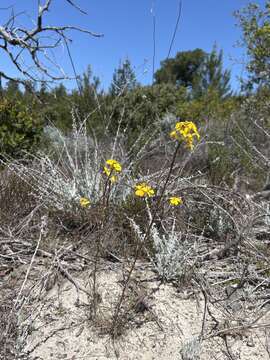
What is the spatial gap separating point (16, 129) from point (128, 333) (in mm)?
3419

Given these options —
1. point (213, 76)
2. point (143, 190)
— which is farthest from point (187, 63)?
point (143, 190)

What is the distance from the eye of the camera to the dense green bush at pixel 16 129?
4.58 m

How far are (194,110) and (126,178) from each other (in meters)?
5.56

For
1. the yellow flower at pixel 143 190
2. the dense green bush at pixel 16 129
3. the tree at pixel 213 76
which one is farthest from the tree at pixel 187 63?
the yellow flower at pixel 143 190

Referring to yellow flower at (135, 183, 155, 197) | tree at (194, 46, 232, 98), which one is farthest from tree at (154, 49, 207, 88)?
yellow flower at (135, 183, 155, 197)

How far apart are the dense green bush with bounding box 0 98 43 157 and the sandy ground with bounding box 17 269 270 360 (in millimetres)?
2705

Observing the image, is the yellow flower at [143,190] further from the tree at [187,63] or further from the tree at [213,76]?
the tree at [187,63]

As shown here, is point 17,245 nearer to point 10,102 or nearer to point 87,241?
point 87,241

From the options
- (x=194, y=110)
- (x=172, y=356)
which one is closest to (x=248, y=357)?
(x=172, y=356)

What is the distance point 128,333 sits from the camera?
2.00 metres

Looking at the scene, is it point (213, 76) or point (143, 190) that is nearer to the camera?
point (143, 190)

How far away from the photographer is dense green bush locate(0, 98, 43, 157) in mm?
4582

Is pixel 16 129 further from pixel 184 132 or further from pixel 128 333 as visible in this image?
pixel 184 132

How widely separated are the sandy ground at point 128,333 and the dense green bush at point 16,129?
2705mm
